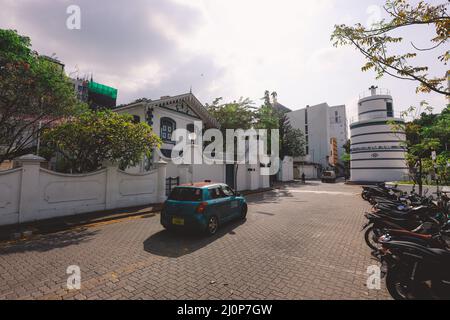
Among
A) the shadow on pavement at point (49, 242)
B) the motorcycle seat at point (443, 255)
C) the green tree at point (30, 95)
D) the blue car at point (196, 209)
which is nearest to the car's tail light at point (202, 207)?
the blue car at point (196, 209)

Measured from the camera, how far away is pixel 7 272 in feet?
13.3

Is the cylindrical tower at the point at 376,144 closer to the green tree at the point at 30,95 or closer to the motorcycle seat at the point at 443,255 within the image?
the motorcycle seat at the point at 443,255

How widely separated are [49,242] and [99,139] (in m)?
4.86

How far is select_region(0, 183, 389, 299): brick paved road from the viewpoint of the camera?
349cm

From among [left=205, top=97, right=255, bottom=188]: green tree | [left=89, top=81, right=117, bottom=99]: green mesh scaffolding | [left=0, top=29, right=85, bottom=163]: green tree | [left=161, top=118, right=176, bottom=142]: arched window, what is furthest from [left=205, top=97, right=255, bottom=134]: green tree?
[left=89, top=81, right=117, bottom=99]: green mesh scaffolding

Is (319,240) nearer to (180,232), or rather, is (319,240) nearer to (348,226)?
(348,226)

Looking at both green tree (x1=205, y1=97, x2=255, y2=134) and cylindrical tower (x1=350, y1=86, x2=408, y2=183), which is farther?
cylindrical tower (x1=350, y1=86, x2=408, y2=183)

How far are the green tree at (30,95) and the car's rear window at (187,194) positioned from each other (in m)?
6.84

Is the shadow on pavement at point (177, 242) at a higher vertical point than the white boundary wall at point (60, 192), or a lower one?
lower

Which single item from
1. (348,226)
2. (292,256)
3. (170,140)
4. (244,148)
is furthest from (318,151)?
(292,256)

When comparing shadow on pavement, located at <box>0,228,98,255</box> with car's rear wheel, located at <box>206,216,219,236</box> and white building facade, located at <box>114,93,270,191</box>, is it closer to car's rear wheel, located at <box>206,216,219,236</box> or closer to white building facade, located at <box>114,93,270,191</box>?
car's rear wheel, located at <box>206,216,219,236</box>

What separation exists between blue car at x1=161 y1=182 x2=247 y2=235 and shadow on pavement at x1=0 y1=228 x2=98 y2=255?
240cm

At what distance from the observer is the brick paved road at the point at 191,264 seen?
3490mm

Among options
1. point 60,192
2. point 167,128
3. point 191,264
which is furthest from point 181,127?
point 191,264
